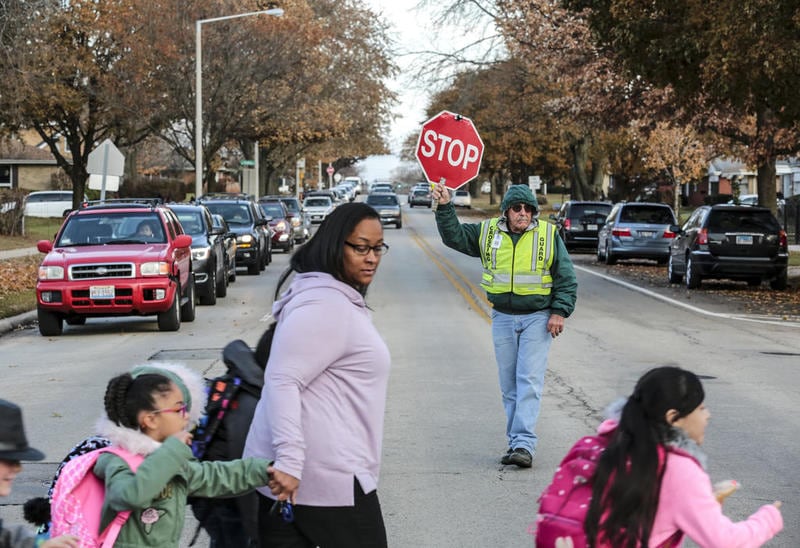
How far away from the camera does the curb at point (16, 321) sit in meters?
19.2

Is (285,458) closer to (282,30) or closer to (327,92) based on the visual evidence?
(282,30)

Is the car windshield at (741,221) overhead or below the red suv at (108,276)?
overhead

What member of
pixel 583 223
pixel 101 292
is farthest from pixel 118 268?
pixel 583 223

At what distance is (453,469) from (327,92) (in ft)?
186

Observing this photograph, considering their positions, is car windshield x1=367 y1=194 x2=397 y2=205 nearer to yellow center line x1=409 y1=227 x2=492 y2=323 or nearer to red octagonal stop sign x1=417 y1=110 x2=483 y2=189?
yellow center line x1=409 y1=227 x2=492 y2=323

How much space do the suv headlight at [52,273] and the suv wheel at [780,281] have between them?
48.4 ft

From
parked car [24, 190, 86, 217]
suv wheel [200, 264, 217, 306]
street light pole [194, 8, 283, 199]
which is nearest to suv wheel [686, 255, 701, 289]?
suv wheel [200, 264, 217, 306]

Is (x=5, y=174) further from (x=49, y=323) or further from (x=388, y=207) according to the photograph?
→ (x=49, y=323)

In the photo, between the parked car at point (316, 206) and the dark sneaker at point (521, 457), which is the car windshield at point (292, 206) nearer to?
the parked car at point (316, 206)

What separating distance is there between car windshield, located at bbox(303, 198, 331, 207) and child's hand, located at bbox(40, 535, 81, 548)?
60007 mm

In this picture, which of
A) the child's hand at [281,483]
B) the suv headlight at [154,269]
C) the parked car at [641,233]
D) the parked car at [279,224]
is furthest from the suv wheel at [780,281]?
the child's hand at [281,483]

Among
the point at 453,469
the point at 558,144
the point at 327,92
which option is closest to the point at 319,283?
the point at 453,469

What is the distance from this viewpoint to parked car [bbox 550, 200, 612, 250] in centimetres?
4072

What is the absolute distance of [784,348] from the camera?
16438 millimetres
